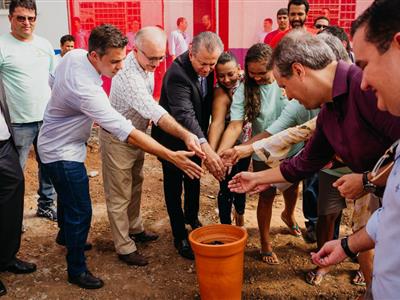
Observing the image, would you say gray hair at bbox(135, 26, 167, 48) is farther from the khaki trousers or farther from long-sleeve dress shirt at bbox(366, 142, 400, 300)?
long-sleeve dress shirt at bbox(366, 142, 400, 300)

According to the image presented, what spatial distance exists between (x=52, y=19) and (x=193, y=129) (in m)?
5.41

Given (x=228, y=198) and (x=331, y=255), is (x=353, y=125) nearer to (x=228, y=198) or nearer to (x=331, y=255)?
(x=331, y=255)


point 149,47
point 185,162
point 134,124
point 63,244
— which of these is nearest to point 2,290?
point 63,244

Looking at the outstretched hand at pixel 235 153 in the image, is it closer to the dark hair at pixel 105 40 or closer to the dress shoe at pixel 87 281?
the dark hair at pixel 105 40

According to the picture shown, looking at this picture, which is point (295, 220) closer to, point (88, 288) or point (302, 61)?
point (88, 288)

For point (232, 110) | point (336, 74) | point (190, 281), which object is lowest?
point (190, 281)

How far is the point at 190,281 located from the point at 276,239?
3.31 ft

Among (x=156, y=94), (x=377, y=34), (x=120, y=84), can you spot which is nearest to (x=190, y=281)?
(x=120, y=84)

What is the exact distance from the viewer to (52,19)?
7.82 metres

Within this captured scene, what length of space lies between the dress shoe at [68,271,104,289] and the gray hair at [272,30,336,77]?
7.04 feet

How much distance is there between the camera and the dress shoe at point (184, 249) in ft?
12.8

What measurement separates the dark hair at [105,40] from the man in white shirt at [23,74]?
157cm

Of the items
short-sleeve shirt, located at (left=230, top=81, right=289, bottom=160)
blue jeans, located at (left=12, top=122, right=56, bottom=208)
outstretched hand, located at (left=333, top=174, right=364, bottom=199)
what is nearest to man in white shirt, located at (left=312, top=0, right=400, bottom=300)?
outstretched hand, located at (left=333, top=174, right=364, bottom=199)

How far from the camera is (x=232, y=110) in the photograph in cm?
355
